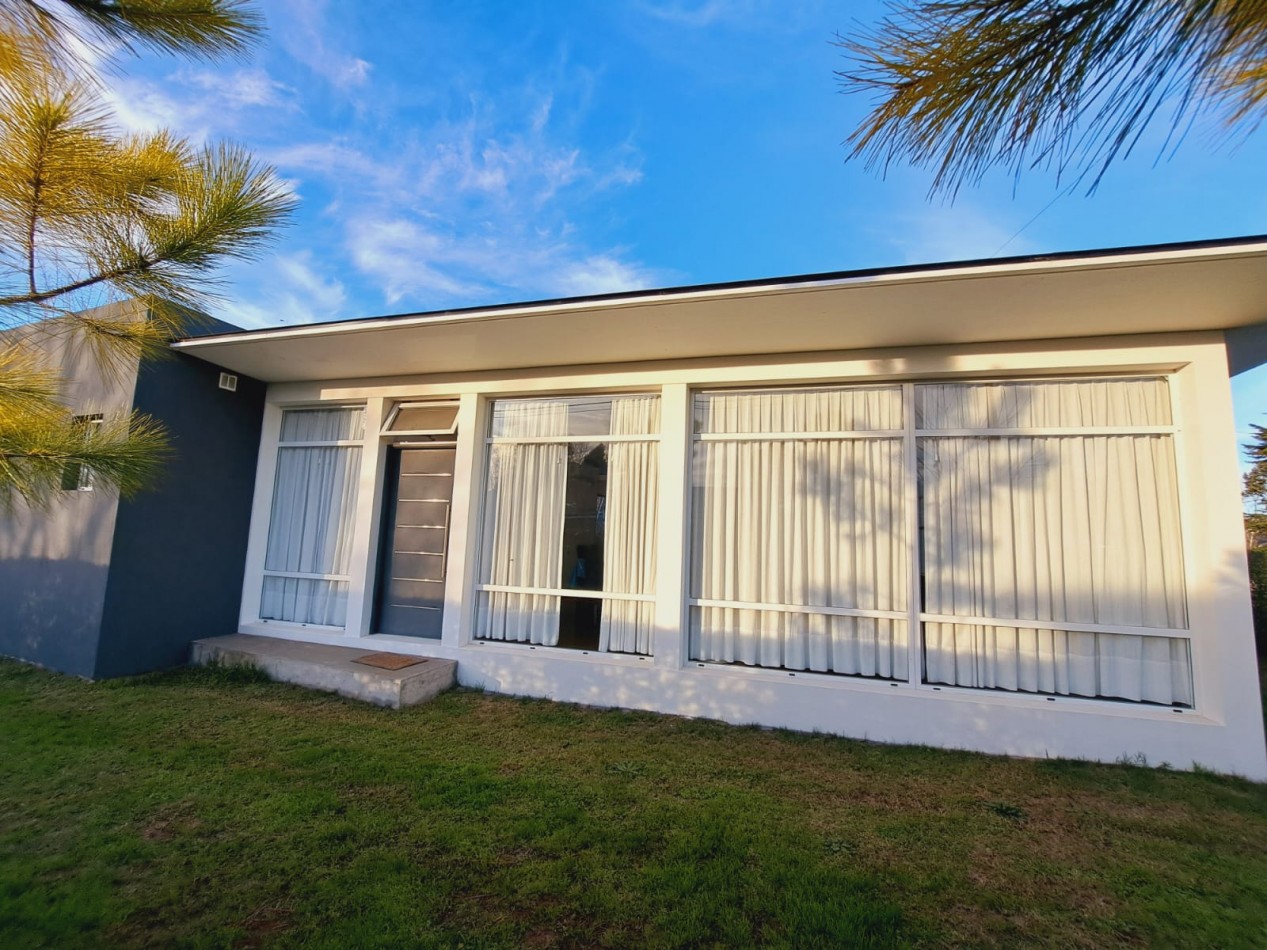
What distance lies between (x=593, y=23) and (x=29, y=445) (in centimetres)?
560

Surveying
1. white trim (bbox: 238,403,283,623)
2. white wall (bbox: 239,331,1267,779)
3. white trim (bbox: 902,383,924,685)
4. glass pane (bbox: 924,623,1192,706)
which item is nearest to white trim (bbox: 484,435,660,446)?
white wall (bbox: 239,331,1267,779)

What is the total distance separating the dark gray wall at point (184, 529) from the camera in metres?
4.99

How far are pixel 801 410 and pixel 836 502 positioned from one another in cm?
84

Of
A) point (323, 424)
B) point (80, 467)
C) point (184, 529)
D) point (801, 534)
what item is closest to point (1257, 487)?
point (801, 534)

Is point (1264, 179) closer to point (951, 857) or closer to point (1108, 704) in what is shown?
point (951, 857)

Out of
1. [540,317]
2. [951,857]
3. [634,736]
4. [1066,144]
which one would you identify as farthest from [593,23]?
[951,857]

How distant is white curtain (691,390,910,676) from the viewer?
14.7 ft

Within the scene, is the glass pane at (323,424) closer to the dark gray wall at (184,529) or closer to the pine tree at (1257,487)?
the dark gray wall at (184,529)

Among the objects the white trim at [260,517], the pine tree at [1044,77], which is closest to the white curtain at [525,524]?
the white trim at [260,517]

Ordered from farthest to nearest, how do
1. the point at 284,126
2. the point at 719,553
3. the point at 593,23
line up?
the point at 593,23
the point at 719,553
the point at 284,126

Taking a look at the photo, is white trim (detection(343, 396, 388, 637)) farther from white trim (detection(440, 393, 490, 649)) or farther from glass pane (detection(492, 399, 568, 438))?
glass pane (detection(492, 399, 568, 438))

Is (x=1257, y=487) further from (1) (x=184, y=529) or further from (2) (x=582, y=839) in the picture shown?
(1) (x=184, y=529)

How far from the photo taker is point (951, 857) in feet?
8.69

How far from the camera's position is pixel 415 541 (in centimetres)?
579
